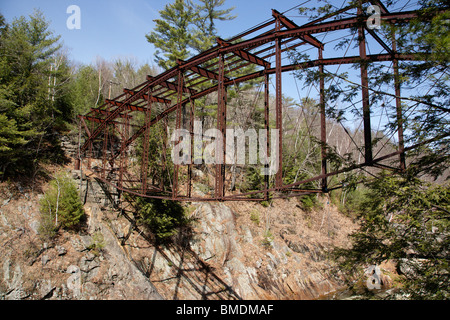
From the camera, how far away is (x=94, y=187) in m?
13.4

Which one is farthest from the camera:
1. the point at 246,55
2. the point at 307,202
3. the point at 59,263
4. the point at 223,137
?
the point at 307,202

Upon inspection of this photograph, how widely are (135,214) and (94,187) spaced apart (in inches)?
98.6

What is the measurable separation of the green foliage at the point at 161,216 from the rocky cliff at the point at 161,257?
2.14 feet

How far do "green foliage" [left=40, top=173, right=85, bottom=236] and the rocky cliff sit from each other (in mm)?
481

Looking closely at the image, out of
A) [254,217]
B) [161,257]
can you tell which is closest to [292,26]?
[161,257]

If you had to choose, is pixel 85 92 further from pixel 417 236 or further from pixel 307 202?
pixel 417 236

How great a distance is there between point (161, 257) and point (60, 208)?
→ 5.02 metres

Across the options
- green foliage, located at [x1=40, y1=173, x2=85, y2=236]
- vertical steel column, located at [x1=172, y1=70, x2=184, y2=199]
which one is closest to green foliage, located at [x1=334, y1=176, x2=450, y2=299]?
vertical steel column, located at [x1=172, y1=70, x2=184, y2=199]

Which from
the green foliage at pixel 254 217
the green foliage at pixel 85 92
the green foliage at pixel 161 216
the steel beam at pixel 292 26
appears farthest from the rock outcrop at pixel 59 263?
the steel beam at pixel 292 26

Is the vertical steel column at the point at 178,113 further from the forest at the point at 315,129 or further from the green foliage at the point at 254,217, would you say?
the green foliage at the point at 254,217

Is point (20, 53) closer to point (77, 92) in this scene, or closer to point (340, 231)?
point (77, 92)

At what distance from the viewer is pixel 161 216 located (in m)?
12.8

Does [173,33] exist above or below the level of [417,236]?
above

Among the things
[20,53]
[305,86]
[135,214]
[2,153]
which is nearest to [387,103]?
[305,86]
